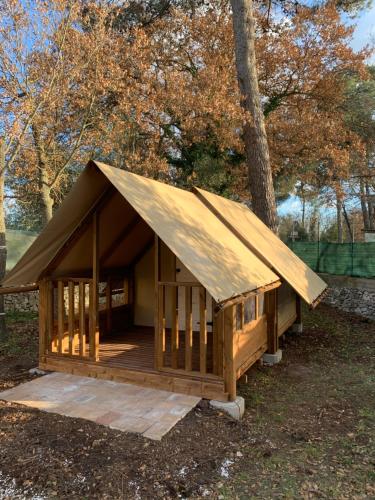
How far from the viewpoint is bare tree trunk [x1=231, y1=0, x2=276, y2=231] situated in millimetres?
8047

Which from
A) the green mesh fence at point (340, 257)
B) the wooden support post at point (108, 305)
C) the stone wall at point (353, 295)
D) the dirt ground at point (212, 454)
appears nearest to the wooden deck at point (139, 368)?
the dirt ground at point (212, 454)

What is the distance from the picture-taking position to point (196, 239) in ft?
13.9

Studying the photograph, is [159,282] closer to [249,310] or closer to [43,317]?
[249,310]

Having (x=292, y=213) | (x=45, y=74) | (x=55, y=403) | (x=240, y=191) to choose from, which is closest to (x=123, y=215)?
(x=55, y=403)

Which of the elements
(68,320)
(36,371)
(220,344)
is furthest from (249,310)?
(36,371)

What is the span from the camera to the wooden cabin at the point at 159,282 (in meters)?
4.00

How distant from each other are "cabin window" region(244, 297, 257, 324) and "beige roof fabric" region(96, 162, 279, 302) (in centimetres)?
56

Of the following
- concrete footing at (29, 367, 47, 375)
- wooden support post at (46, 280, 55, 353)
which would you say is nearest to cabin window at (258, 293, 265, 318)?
wooden support post at (46, 280, 55, 353)

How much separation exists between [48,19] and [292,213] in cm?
2971

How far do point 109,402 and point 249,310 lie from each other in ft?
7.58

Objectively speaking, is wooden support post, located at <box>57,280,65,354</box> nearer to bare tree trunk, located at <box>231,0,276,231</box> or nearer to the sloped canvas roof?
the sloped canvas roof

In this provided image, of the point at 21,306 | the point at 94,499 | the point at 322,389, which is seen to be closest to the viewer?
the point at 94,499

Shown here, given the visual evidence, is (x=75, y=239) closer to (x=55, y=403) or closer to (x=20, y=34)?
(x=55, y=403)

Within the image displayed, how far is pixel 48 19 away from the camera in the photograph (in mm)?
6434
